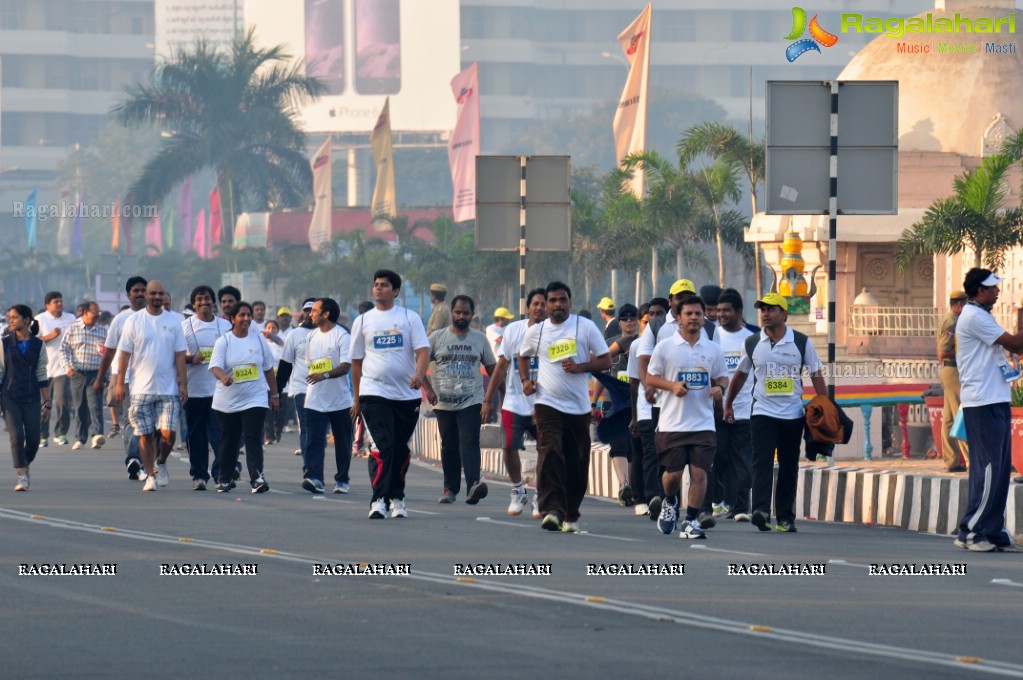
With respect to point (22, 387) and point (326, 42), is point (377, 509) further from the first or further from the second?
point (326, 42)

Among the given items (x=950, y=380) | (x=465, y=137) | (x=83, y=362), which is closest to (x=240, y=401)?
(x=950, y=380)

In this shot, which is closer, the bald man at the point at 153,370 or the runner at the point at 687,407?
the runner at the point at 687,407

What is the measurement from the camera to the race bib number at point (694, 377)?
1395 centimetres

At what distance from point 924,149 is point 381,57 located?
9196 cm

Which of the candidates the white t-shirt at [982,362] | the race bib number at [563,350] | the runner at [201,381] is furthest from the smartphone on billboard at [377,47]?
the white t-shirt at [982,362]

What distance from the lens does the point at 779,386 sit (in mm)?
14828

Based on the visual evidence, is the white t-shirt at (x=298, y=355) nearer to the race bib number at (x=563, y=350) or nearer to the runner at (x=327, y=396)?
the runner at (x=327, y=396)

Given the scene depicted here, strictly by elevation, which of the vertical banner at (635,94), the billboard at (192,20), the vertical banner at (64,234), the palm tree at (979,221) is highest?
the billboard at (192,20)

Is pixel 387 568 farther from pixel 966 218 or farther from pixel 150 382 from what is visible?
pixel 966 218

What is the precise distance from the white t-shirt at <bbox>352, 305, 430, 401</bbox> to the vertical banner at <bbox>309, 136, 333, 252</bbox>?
50.9 m

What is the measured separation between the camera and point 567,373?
14336mm

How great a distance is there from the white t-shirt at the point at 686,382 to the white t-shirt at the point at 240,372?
208 inches

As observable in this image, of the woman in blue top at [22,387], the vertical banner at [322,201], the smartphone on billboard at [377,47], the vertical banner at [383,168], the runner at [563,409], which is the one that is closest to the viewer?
the runner at [563,409]

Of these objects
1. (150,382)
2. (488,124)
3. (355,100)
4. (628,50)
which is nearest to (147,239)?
(355,100)
